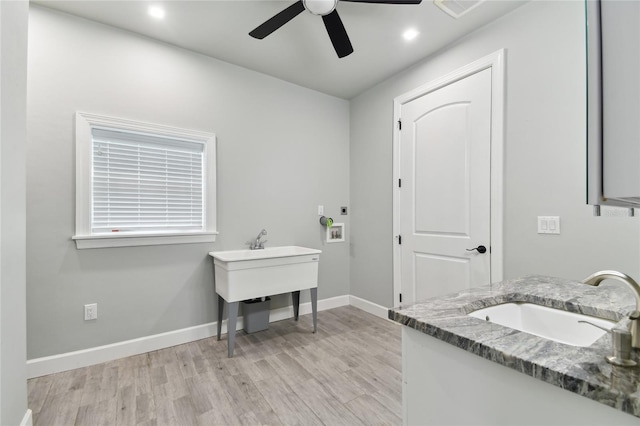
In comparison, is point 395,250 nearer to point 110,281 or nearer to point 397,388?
point 397,388

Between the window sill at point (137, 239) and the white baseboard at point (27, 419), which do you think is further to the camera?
the window sill at point (137, 239)

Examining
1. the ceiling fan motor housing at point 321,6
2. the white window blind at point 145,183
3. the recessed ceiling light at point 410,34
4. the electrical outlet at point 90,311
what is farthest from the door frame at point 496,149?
the electrical outlet at point 90,311

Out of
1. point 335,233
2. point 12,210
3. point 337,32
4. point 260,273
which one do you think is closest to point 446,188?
point 335,233

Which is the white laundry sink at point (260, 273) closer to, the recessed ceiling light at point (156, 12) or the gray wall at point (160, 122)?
the gray wall at point (160, 122)

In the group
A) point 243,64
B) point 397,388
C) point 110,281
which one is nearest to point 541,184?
point 397,388

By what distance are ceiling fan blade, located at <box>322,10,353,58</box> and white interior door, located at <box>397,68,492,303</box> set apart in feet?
3.47

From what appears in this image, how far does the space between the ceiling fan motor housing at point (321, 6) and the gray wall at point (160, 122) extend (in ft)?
4.52

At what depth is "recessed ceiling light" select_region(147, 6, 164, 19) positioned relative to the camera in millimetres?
2141

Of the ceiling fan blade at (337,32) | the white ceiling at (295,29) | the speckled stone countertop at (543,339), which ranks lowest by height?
the speckled stone countertop at (543,339)

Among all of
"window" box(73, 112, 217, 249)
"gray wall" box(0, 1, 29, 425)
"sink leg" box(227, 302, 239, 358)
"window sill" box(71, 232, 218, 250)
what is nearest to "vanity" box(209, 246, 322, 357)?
"sink leg" box(227, 302, 239, 358)

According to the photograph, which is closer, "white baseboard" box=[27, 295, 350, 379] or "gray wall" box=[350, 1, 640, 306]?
"gray wall" box=[350, 1, 640, 306]

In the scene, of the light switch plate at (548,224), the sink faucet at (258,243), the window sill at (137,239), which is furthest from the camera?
the sink faucet at (258,243)

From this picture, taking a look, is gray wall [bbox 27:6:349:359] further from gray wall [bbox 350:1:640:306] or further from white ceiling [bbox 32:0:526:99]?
gray wall [bbox 350:1:640:306]

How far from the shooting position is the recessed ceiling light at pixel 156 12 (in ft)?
7.02
